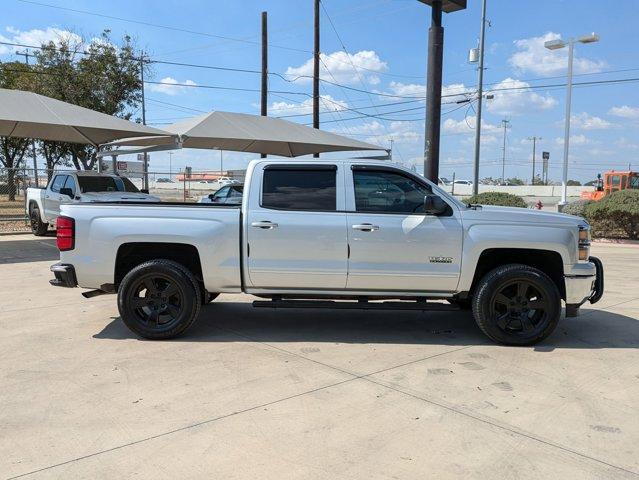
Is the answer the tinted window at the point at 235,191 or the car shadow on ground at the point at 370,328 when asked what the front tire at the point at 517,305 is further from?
the tinted window at the point at 235,191

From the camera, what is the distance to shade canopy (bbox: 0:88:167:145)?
45.2 feet

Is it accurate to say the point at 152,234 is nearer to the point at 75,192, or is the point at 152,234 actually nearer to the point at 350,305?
the point at 350,305

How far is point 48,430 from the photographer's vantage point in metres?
3.63

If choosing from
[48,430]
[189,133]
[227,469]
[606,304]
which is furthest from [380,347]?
[189,133]

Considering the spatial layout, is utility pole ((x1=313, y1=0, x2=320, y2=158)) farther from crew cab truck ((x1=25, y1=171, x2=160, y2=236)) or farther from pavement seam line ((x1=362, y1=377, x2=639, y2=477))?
pavement seam line ((x1=362, y1=377, x2=639, y2=477))

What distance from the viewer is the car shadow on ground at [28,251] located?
38.3 ft

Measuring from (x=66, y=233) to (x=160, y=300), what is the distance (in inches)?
47.1

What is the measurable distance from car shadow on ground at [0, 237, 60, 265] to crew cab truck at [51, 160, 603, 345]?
6.91 m

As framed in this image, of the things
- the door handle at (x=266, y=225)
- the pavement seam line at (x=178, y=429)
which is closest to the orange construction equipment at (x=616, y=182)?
the door handle at (x=266, y=225)

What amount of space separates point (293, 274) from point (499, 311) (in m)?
2.20

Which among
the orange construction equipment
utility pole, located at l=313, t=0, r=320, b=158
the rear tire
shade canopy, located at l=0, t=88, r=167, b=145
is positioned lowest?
the rear tire

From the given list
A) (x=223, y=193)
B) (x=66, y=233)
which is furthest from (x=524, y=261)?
(x=223, y=193)

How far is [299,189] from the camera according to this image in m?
5.70

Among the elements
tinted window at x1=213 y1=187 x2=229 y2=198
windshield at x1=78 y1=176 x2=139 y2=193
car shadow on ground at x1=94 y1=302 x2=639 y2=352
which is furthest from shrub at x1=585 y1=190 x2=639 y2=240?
windshield at x1=78 y1=176 x2=139 y2=193
